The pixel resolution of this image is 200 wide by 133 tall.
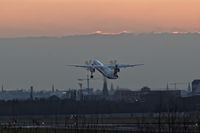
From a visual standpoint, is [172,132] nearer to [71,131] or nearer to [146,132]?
[146,132]

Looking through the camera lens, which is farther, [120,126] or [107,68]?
[107,68]

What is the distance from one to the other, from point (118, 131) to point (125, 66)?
3419 inches

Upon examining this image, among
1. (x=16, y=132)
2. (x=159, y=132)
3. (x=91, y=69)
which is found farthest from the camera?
(x=91, y=69)

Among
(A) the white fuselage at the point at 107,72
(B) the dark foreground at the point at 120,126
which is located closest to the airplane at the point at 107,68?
(A) the white fuselage at the point at 107,72

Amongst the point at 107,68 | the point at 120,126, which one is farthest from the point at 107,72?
the point at 120,126

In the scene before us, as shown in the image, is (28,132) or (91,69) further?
(91,69)

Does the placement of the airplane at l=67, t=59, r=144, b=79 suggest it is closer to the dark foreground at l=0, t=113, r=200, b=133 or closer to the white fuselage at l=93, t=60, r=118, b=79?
the white fuselage at l=93, t=60, r=118, b=79

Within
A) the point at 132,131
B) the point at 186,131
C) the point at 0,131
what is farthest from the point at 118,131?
the point at 0,131

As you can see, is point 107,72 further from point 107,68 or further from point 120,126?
point 120,126

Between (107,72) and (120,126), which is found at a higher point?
(107,72)

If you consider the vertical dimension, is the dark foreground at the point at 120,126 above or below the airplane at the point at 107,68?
below

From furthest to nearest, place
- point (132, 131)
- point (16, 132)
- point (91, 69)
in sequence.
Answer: point (91, 69)
point (16, 132)
point (132, 131)

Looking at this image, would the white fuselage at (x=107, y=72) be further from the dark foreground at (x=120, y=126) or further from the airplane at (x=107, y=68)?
the dark foreground at (x=120, y=126)

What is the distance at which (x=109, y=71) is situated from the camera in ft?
605
